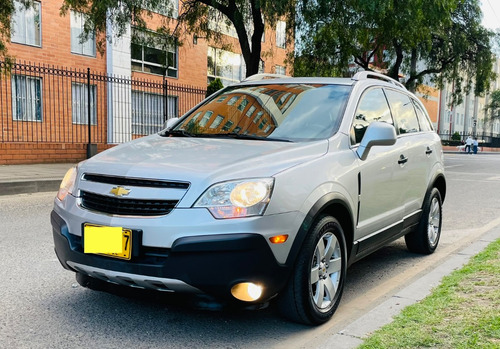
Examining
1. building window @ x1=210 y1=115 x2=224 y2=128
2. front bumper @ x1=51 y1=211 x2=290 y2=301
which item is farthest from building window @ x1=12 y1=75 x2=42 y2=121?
front bumper @ x1=51 y1=211 x2=290 y2=301

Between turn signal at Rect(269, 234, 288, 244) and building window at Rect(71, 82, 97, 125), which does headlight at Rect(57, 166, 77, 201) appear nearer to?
turn signal at Rect(269, 234, 288, 244)

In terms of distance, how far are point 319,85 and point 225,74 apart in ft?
76.4

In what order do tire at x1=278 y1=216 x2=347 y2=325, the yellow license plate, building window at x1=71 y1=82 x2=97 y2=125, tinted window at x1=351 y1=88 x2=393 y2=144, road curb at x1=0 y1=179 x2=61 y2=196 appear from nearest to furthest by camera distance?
1. the yellow license plate
2. tire at x1=278 y1=216 x2=347 y2=325
3. tinted window at x1=351 y1=88 x2=393 y2=144
4. road curb at x1=0 y1=179 x2=61 y2=196
5. building window at x1=71 y1=82 x2=97 y2=125

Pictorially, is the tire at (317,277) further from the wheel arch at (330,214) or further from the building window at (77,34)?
the building window at (77,34)

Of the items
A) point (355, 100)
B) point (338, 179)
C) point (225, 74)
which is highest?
point (225, 74)

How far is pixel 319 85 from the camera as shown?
13.9 feet

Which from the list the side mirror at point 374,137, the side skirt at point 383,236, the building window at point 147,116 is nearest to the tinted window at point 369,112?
the side mirror at point 374,137

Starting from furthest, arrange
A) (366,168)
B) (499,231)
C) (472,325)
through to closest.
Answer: (499,231), (366,168), (472,325)

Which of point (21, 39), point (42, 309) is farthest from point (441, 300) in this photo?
point (21, 39)

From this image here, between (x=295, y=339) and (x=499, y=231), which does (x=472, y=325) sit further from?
(x=499, y=231)

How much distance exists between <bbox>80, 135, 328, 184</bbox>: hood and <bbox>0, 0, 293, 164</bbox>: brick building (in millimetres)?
11217

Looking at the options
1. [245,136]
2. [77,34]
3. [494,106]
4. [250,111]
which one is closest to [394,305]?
[245,136]

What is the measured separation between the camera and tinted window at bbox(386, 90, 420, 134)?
4.70 m

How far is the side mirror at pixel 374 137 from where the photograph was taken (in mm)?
3670
